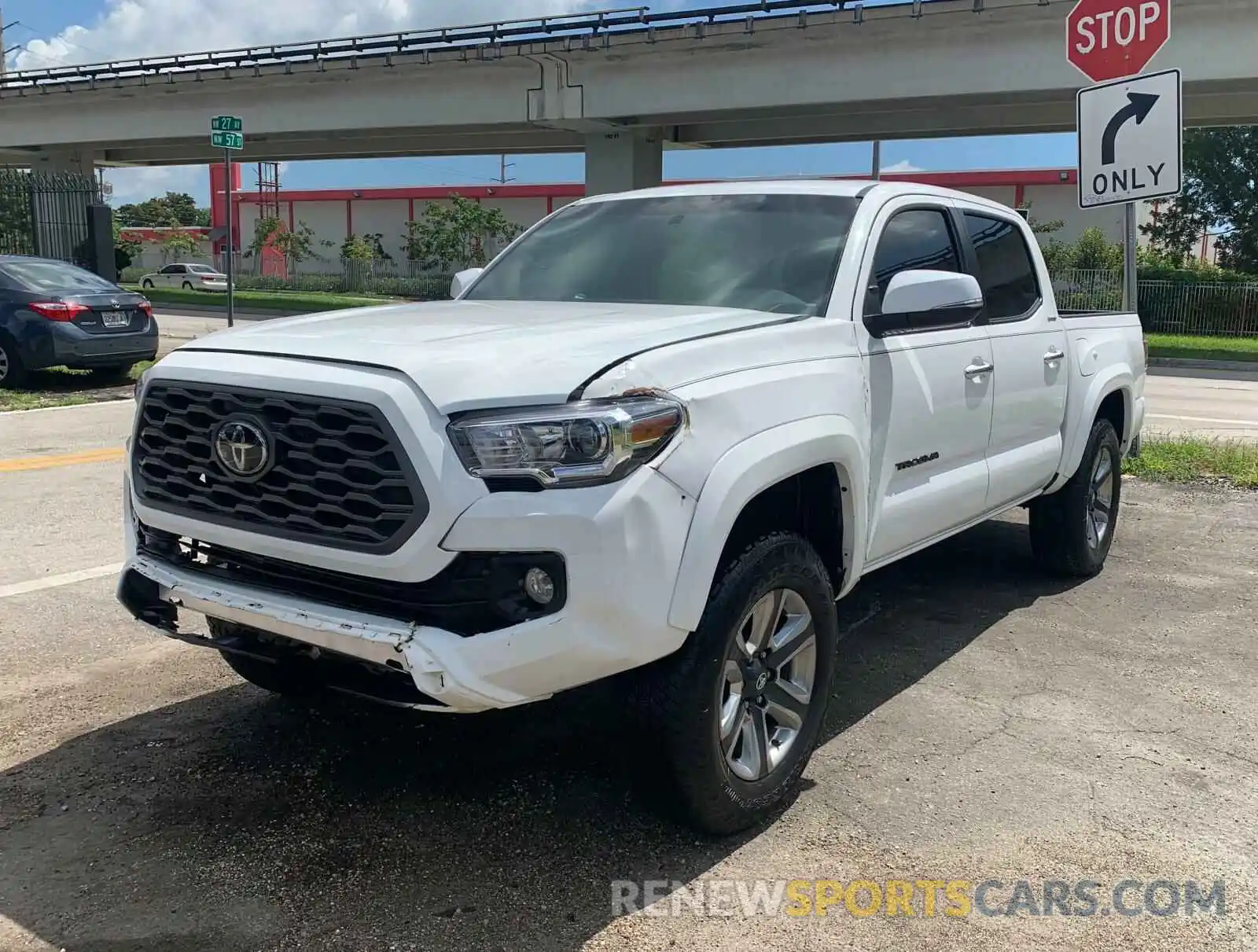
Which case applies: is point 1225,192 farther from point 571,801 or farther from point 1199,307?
point 571,801

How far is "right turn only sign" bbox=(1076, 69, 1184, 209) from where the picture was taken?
8758mm

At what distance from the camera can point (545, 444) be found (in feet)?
9.35

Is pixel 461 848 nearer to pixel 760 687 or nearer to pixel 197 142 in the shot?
pixel 760 687

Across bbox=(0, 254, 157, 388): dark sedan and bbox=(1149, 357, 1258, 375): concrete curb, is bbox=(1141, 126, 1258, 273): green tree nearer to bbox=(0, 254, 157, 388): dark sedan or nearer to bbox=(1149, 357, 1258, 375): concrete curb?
bbox=(1149, 357, 1258, 375): concrete curb

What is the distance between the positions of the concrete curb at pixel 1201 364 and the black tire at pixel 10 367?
66.8 feet

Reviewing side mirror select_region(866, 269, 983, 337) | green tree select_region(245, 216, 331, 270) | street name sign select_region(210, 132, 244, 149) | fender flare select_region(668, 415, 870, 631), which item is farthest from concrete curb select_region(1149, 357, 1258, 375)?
green tree select_region(245, 216, 331, 270)

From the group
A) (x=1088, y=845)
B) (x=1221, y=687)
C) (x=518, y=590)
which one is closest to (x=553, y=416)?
(x=518, y=590)

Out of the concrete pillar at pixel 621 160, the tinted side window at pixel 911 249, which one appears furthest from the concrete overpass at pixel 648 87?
the tinted side window at pixel 911 249

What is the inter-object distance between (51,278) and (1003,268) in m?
11.3

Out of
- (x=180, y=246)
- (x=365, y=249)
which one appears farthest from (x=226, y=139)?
(x=180, y=246)

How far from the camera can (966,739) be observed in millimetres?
4141

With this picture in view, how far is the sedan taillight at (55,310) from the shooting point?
12391 millimetres

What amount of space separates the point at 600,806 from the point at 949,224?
2.99 m

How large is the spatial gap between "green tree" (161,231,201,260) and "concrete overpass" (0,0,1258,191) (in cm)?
3013
